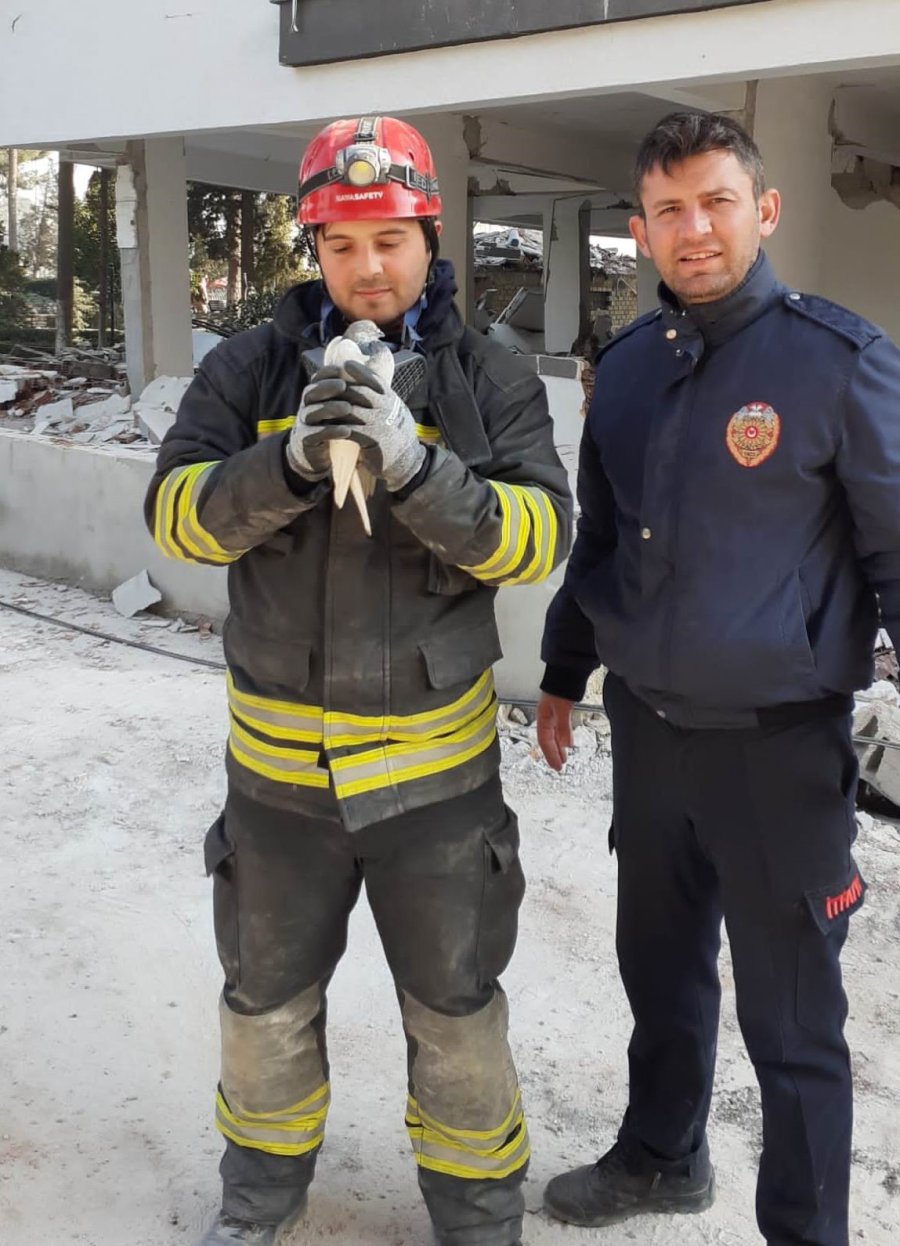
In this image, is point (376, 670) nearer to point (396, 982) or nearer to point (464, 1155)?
point (396, 982)

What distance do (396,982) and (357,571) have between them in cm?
76

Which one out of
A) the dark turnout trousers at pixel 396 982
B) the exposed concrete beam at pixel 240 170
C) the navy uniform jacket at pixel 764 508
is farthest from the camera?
the exposed concrete beam at pixel 240 170

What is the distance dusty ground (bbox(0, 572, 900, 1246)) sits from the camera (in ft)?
7.85

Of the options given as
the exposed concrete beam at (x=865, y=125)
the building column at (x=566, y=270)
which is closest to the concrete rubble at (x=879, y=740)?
the exposed concrete beam at (x=865, y=125)

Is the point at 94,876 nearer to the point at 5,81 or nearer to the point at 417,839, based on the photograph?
the point at 417,839

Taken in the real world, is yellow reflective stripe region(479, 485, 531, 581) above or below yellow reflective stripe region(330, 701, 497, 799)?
above

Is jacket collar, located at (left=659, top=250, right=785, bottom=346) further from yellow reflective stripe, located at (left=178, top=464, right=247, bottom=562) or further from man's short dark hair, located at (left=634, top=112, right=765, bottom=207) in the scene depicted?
yellow reflective stripe, located at (left=178, top=464, right=247, bottom=562)

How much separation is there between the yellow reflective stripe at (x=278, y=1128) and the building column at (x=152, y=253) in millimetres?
8516

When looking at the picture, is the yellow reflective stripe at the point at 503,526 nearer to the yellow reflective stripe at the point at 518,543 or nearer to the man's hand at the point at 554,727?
the yellow reflective stripe at the point at 518,543

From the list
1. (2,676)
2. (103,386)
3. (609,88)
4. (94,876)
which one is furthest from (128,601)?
(103,386)

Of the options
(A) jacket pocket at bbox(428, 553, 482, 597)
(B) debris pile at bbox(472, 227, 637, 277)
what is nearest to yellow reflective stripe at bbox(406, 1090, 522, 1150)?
(A) jacket pocket at bbox(428, 553, 482, 597)

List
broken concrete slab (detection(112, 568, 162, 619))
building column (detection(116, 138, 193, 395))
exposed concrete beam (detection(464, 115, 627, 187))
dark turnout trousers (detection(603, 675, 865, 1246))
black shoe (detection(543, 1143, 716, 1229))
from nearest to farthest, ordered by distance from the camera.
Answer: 1. dark turnout trousers (detection(603, 675, 865, 1246))
2. black shoe (detection(543, 1143, 716, 1229))
3. broken concrete slab (detection(112, 568, 162, 619))
4. building column (detection(116, 138, 193, 395))
5. exposed concrete beam (detection(464, 115, 627, 187))

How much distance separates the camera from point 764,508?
183 cm

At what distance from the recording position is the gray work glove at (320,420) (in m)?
1.58
